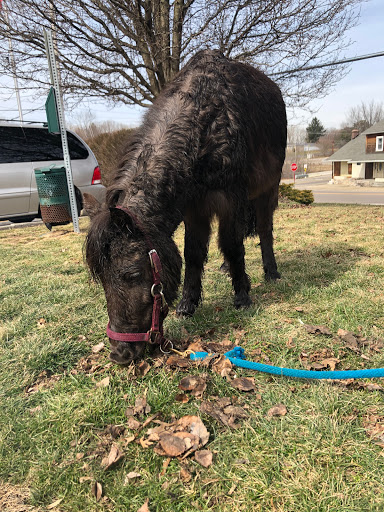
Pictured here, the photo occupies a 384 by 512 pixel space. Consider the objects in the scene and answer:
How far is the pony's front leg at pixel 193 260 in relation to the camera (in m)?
3.49

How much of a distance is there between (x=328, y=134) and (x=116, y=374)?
9985 centimetres

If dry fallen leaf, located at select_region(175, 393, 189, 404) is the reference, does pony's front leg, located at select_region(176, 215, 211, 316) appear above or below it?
above

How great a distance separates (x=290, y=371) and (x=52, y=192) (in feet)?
24.5

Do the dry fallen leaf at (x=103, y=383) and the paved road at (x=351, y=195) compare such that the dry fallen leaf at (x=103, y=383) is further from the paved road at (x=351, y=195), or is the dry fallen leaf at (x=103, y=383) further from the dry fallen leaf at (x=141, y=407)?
the paved road at (x=351, y=195)

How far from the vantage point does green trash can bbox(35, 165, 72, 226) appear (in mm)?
8125

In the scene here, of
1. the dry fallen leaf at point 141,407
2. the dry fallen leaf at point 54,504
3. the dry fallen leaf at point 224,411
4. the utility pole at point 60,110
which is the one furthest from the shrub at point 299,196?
the dry fallen leaf at point 54,504

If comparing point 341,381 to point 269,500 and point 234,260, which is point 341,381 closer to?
point 269,500

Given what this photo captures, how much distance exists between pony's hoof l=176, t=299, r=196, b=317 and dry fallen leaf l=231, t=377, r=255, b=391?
1.26 metres

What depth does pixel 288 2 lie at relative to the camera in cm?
805

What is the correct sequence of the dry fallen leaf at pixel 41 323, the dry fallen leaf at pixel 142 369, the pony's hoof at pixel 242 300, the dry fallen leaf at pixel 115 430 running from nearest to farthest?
1. the dry fallen leaf at pixel 115 430
2. the dry fallen leaf at pixel 142 369
3. the dry fallen leaf at pixel 41 323
4. the pony's hoof at pixel 242 300

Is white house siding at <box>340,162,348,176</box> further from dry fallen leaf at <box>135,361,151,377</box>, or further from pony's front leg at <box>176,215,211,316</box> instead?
dry fallen leaf at <box>135,361,151,377</box>

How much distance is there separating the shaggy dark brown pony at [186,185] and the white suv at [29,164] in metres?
5.79

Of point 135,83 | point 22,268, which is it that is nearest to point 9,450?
point 22,268

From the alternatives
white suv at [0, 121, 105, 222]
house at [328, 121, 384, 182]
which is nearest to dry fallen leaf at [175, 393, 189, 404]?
white suv at [0, 121, 105, 222]
